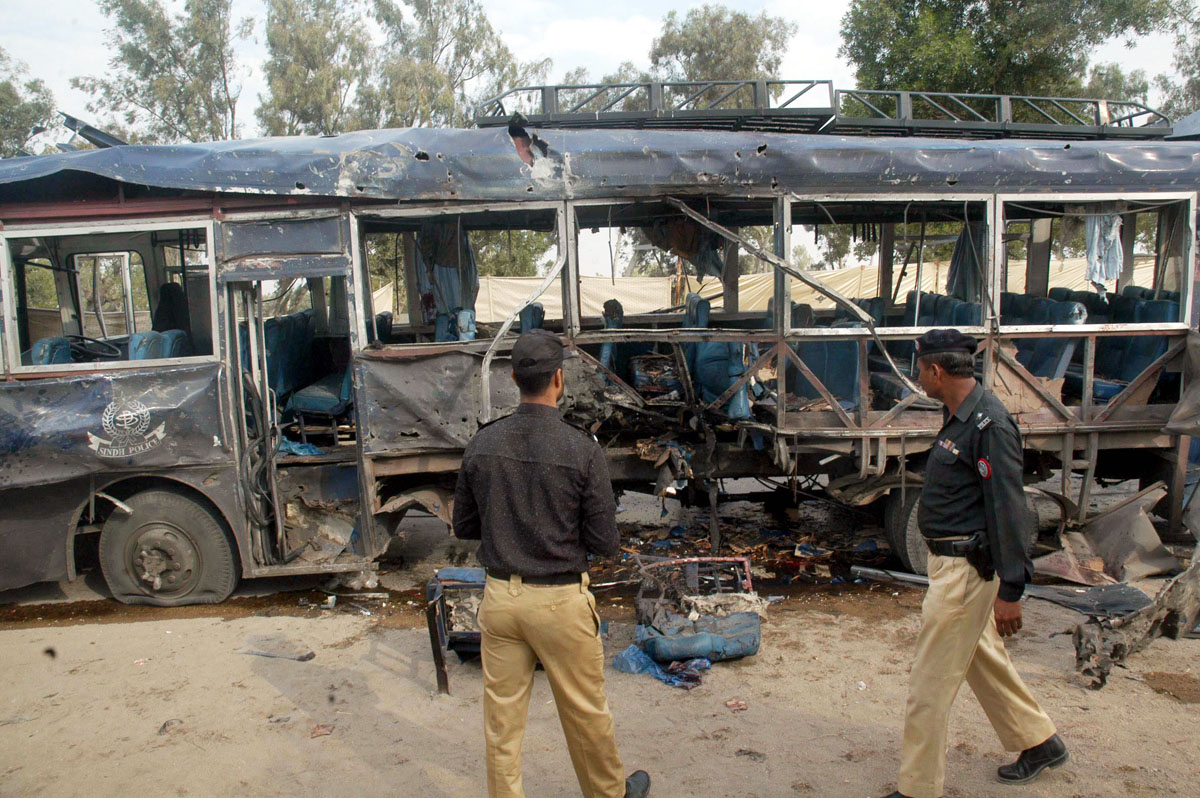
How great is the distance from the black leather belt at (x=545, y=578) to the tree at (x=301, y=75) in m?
25.1

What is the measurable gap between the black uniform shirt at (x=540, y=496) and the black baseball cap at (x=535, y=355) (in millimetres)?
133

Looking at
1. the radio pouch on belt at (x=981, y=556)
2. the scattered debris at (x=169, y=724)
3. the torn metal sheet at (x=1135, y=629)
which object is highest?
the radio pouch on belt at (x=981, y=556)

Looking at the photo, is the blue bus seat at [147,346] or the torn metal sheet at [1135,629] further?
the blue bus seat at [147,346]

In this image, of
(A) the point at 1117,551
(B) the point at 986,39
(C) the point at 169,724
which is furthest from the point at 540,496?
(B) the point at 986,39

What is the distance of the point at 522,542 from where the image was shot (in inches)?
105

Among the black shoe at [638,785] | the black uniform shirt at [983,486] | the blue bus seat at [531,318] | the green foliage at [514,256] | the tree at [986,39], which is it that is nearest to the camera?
the black uniform shirt at [983,486]

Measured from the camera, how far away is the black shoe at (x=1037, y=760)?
3.23m

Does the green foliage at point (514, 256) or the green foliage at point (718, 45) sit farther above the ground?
the green foliage at point (718, 45)

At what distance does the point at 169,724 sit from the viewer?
161 inches

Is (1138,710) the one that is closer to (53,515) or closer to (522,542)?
(522,542)

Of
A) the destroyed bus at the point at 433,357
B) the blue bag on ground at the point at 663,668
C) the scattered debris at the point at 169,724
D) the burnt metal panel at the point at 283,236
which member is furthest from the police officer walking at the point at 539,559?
the burnt metal panel at the point at 283,236

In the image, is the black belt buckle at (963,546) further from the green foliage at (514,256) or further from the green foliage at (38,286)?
the green foliage at (514,256)

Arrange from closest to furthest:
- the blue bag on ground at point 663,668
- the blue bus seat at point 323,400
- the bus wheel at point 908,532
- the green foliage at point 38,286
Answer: the blue bag on ground at point 663,668
the bus wheel at point 908,532
the green foliage at point 38,286
the blue bus seat at point 323,400

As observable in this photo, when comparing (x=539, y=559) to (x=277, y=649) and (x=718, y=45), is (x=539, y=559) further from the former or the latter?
(x=718, y=45)
